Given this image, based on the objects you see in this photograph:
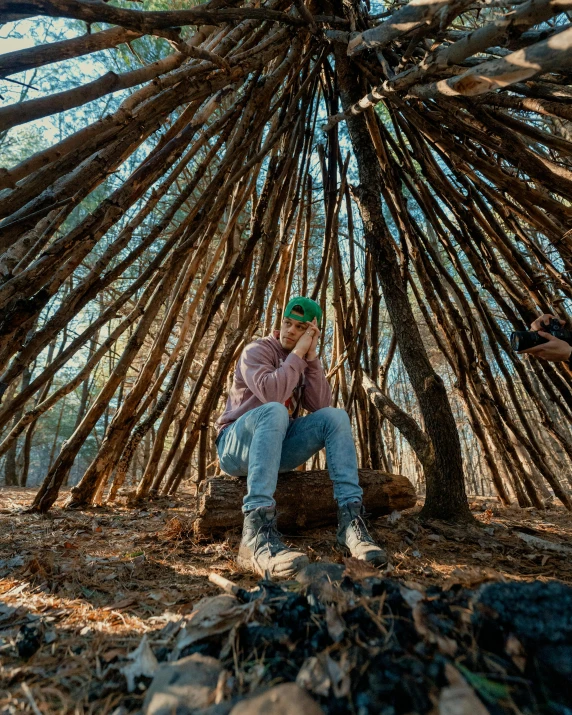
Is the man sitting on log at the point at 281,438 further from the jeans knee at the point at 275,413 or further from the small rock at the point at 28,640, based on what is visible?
the small rock at the point at 28,640

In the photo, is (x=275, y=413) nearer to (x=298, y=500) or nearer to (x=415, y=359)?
(x=298, y=500)

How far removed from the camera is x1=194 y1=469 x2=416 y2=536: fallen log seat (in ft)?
6.69

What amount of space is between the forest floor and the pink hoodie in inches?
26.4

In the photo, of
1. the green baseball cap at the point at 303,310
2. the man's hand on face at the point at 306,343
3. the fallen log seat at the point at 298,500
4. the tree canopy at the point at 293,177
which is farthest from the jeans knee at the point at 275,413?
the tree canopy at the point at 293,177

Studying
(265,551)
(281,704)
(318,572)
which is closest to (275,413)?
(265,551)

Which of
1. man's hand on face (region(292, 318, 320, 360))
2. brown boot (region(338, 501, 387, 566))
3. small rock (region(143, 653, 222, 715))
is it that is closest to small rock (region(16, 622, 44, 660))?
small rock (region(143, 653, 222, 715))

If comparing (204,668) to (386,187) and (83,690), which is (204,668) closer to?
(83,690)

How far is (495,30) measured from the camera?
3.59ft

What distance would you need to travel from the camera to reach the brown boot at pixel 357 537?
1546mm

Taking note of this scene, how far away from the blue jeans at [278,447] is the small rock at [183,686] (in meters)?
0.97

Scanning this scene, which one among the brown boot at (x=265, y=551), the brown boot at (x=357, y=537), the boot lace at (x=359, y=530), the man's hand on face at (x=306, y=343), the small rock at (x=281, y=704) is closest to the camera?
the small rock at (x=281, y=704)

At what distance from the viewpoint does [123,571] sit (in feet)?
5.14

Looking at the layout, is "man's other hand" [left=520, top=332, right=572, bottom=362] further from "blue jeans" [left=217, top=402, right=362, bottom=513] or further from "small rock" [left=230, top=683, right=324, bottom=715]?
"small rock" [left=230, top=683, right=324, bottom=715]

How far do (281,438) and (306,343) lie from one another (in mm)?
567
